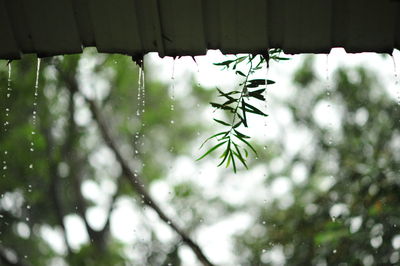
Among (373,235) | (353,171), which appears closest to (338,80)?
(353,171)

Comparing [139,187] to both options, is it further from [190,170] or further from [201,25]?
[190,170]

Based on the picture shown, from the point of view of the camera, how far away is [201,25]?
103 cm

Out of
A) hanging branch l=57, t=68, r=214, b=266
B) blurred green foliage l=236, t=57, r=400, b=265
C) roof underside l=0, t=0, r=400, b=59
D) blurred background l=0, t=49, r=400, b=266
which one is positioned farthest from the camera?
blurred background l=0, t=49, r=400, b=266

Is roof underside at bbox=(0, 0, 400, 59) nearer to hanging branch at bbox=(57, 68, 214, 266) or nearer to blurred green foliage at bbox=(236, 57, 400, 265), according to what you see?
blurred green foliage at bbox=(236, 57, 400, 265)

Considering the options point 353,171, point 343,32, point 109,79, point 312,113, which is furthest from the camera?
point 109,79

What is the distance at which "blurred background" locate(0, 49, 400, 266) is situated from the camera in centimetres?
356

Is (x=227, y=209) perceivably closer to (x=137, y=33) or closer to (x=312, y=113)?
(x=312, y=113)

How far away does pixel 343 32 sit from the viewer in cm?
102

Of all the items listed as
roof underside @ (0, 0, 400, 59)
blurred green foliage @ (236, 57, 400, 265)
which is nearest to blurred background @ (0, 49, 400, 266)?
blurred green foliage @ (236, 57, 400, 265)

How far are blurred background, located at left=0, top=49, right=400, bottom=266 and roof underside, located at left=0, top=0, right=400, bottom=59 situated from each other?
1709mm

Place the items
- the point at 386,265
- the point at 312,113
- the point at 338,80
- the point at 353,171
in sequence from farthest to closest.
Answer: the point at 312,113 → the point at 338,80 → the point at 353,171 → the point at 386,265

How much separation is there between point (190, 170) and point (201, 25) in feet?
24.6

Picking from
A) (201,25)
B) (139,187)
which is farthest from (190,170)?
(201,25)

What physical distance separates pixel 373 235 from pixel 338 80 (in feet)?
10.2
